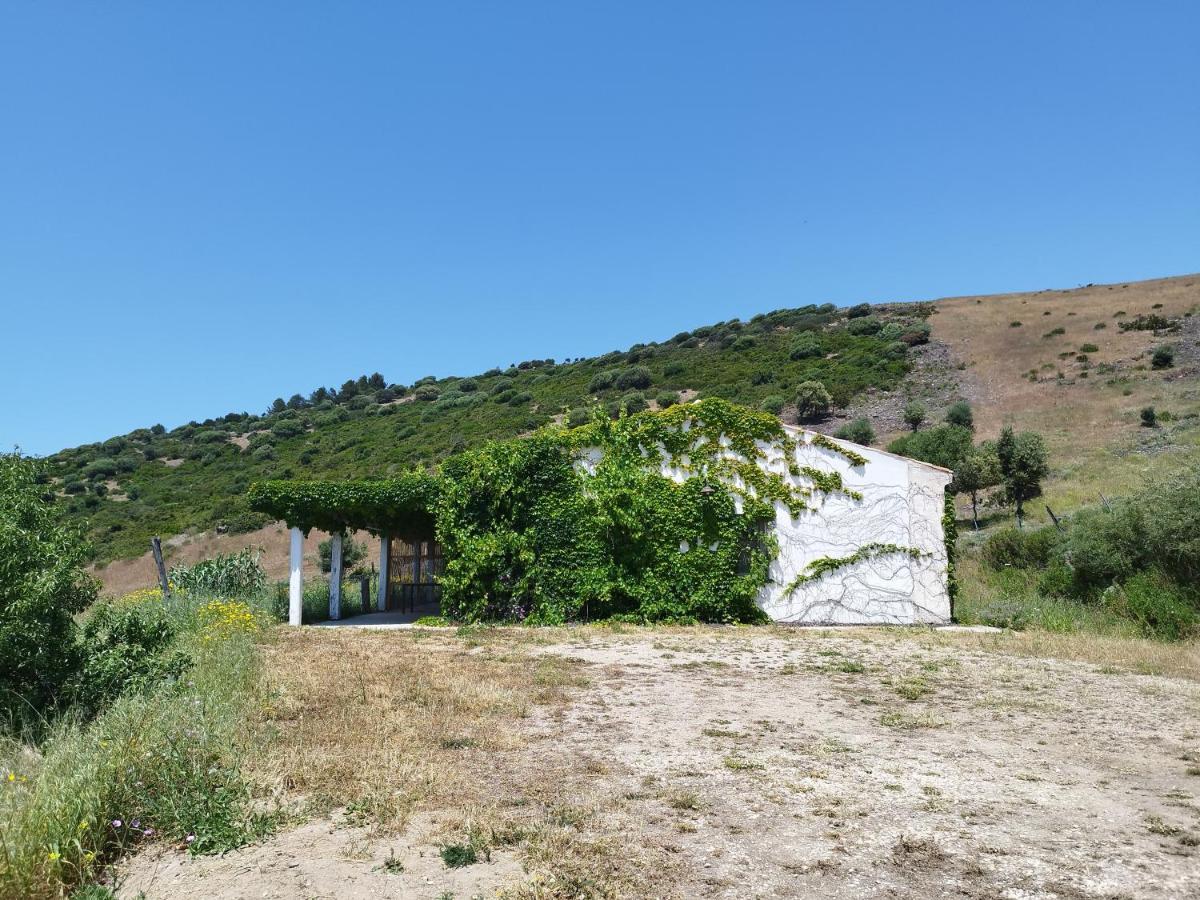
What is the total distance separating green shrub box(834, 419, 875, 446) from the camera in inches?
1497

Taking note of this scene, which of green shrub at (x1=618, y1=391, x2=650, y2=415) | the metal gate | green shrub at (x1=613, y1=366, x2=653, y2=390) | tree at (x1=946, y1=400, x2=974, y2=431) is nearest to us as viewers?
the metal gate

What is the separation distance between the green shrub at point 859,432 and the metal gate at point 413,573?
933 inches

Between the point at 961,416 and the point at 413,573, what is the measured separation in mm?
30832

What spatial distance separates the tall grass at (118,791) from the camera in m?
3.94

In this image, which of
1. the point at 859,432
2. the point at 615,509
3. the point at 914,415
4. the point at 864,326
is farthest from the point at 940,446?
the point at 864,326

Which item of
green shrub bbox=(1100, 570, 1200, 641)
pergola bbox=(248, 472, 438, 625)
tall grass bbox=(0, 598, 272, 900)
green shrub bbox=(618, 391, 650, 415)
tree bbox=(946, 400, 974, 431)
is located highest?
green shrub bbox=(618, 391, 650, 415)

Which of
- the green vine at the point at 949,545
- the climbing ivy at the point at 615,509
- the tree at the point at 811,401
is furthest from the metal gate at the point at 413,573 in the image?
the tree at the point at 811,401

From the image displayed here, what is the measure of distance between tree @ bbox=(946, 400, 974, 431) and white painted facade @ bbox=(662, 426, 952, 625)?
2669cm

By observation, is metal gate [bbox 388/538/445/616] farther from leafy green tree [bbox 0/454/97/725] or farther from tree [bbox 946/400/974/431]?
tree [bbox 946/400/974/431]

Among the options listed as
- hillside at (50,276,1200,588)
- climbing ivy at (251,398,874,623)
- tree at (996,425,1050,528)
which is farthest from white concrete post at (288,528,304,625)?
tree at (996,425,1050,528)

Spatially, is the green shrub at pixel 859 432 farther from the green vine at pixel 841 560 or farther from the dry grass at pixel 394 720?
the dry grass at pixel 394 720

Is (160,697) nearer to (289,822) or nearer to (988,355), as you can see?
(289,822)

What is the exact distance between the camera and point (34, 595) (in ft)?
19.7

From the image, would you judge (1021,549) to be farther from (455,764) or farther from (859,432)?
(859,432)
